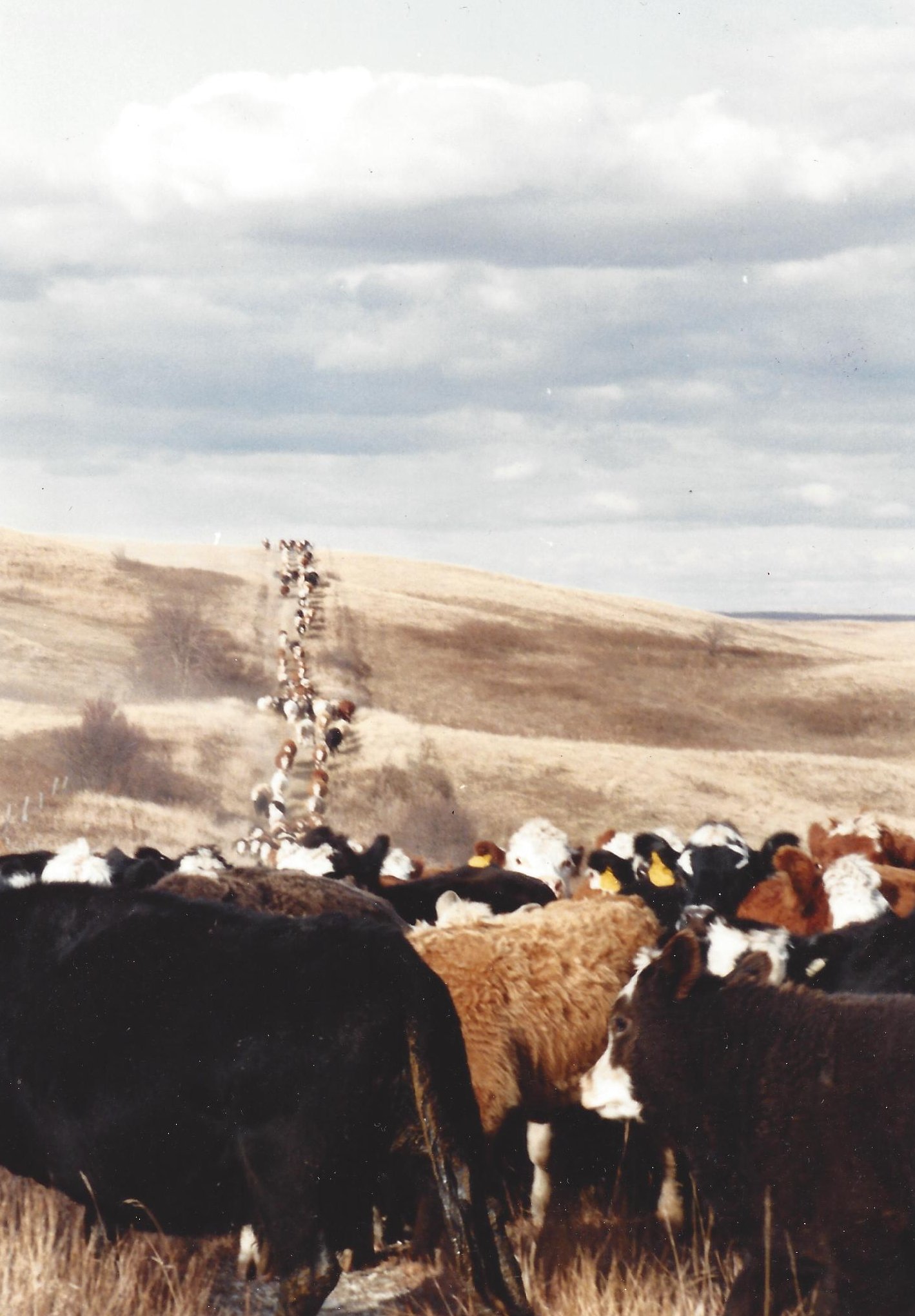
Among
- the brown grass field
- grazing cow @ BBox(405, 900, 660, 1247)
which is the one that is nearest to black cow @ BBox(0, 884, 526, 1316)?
grazing cow @ BBox(405, 900, 660, 1247)

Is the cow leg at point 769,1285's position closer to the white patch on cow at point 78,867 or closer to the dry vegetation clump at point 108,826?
the white patch on cow at point 78,867

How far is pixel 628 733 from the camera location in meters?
49.1

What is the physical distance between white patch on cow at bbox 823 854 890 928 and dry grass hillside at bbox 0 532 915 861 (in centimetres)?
1896

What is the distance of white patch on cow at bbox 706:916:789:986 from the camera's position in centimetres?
768

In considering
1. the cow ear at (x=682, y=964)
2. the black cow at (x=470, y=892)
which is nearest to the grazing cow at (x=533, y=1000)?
the cow ear at (x=682, y=964)

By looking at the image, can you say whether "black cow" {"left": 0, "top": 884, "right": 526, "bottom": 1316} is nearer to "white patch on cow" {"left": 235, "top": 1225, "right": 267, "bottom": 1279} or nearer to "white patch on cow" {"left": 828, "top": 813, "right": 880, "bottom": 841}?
"white patch on cow" {"left": 235, "top": 1225, "right": 267, "bottom": 1279}

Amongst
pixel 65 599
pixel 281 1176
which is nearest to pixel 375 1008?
pixel 281 1176

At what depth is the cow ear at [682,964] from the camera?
6.35 metres

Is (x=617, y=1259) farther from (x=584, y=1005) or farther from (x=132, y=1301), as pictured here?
Result: (x=132, y=1301)

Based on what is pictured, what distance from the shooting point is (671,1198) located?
285 inches

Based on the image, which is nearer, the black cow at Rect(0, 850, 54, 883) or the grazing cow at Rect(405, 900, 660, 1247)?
the grazing cow at Rect(405, 900, 660, 1247)

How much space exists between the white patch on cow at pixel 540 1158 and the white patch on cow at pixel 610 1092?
0.98 m

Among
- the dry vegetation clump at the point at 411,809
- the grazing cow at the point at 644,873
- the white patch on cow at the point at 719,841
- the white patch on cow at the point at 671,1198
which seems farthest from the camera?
the dry vegetation clump at the point at 411,809

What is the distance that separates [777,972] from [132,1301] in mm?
3597
